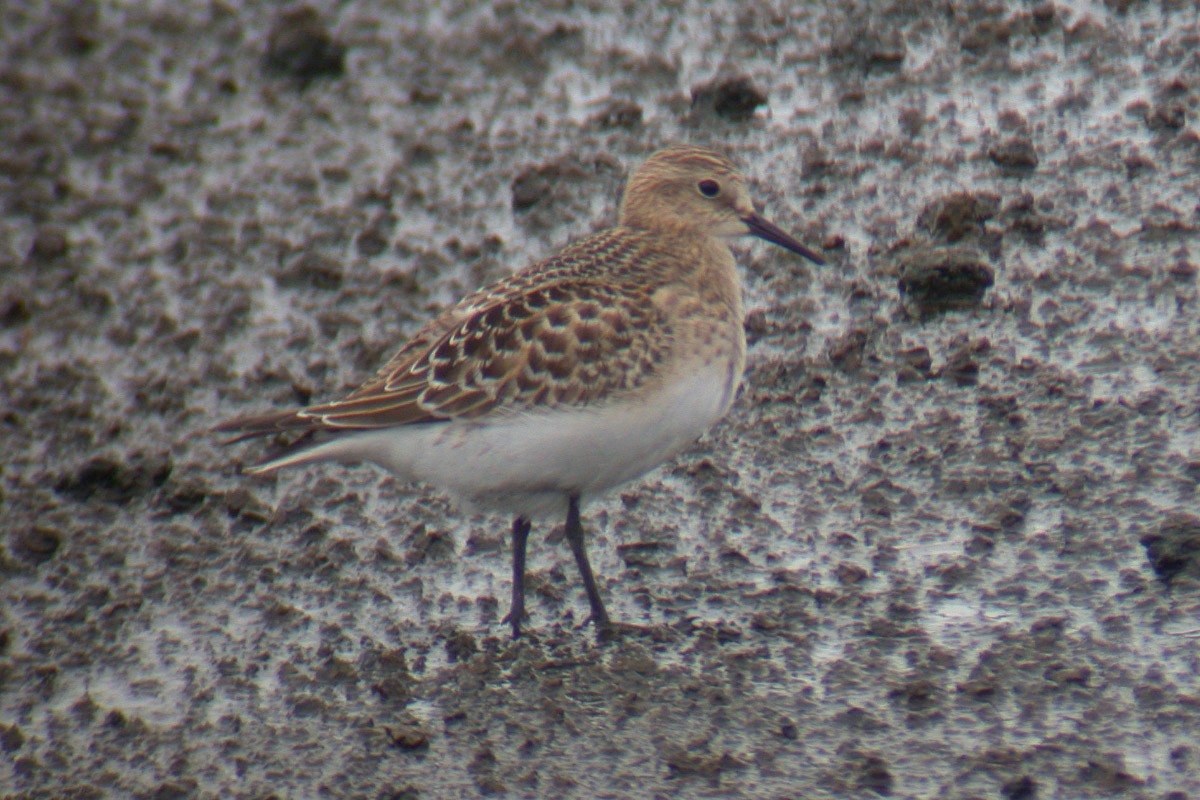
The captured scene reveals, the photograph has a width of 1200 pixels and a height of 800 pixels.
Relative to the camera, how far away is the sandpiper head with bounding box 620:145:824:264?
559 centimetres

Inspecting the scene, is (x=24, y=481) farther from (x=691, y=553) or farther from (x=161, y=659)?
(x=691, y=553)

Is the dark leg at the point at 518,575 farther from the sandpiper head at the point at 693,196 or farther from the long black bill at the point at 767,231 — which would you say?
the long black bill at the point at 767,231

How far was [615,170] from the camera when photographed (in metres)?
7.49

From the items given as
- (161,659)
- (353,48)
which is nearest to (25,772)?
(161,659)

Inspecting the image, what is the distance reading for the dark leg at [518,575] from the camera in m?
5.11

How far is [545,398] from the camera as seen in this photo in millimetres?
4785

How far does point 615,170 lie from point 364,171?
137 centimetres

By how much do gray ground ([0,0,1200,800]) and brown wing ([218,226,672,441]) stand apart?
84 centimetres

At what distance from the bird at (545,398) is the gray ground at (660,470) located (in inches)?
23.9

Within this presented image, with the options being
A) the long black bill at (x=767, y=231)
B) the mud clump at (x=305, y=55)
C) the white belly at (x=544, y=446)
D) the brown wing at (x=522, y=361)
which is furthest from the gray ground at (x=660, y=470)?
the brown wing at (x=522, y=361)

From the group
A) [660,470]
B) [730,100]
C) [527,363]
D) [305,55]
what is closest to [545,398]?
[527,363]

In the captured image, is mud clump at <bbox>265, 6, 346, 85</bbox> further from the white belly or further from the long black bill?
the white belly

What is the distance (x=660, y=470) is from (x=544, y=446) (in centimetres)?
123

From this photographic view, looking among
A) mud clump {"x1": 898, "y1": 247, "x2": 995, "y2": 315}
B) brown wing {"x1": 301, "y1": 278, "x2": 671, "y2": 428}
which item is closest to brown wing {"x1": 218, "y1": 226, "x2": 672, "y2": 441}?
brown wing {"x1": 301, "y1": 278, "x2": 671, "y2": 428}
